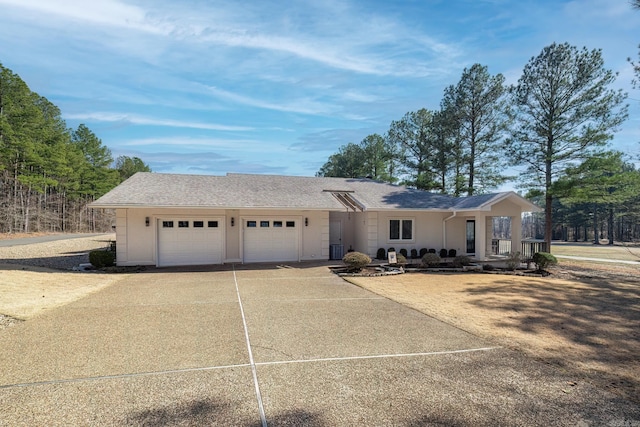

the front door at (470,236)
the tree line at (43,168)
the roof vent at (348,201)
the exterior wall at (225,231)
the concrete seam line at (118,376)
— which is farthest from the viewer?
the tree line at (43,168)

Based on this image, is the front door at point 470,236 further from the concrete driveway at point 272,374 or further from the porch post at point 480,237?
the concrete driveway at point 272,374

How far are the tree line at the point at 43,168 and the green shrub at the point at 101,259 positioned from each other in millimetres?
25683

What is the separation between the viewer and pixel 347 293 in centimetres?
1011

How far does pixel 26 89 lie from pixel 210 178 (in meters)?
28.9

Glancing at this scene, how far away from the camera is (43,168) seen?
3716 centimetres

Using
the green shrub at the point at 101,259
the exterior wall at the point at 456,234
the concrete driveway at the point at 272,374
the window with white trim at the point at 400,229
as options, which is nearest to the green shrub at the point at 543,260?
the exterior wall at the point at 456,234

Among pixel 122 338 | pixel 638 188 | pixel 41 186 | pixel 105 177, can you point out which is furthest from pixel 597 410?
pixel 105 177

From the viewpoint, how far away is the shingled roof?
48.5 ft

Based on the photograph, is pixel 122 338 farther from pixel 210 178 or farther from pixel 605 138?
pixel 605 138

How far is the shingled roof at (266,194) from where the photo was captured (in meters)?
14.8

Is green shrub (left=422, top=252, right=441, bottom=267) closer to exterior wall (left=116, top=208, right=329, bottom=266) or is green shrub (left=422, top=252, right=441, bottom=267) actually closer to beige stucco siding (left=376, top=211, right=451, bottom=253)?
beige stucco siding (left=376, top=211, right=451, bottom=253)

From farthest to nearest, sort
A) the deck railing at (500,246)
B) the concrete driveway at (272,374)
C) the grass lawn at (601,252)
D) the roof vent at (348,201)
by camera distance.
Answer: the grass lawn at (601,252), the deck railing at (500,246), the roof vent at (348,201), the concrete driveway at (272,374)

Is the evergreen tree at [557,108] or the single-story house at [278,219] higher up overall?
the evergreen tree at [557,108]

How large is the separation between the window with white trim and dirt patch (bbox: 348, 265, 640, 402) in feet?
14.6
